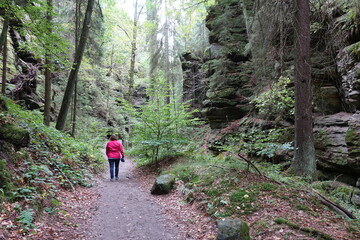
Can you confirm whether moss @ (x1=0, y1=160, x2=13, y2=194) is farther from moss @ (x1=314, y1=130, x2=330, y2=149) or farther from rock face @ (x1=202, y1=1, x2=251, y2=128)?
rock face @ (x1=202, y1=1, x2=251, y2=128)

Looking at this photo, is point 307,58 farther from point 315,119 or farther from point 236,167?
point 236,167

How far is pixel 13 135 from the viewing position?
16.0ft

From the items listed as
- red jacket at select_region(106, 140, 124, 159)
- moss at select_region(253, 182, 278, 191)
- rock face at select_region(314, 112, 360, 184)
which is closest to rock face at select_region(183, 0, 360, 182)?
rock face at select_region(314, 112, 360, 184)

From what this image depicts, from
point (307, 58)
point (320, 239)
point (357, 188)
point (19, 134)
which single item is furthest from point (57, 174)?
point (357, 188)

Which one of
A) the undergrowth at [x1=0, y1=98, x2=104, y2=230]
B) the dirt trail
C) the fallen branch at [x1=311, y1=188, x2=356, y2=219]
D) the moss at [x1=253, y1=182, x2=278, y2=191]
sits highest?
the undergrowth at [x1=0, y1=98, x2=104, y2=230]

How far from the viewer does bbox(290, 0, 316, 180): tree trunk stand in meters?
6.93

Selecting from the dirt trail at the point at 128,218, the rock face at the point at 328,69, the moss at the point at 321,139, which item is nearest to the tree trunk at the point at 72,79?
the dirt trail at the point at 128,218

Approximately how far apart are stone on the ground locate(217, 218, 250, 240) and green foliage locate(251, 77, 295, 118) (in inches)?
266

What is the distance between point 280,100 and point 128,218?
8617mm

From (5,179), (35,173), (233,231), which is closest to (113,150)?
(35,173)

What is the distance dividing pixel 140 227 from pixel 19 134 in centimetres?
360

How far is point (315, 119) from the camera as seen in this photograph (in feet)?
30.3

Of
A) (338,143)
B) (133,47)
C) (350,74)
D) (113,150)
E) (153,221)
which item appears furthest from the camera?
(133,47)

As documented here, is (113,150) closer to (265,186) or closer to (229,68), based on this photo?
(265,186)
